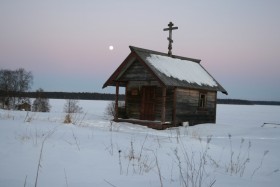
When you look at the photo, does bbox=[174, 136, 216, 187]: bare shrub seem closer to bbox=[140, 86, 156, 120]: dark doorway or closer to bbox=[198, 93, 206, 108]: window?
bbox=[140, 86, 156, 120]: dark doorway

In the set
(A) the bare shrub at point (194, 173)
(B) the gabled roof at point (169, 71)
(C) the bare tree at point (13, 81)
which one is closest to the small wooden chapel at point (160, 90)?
(B) the gabled roof at point (169, 71)

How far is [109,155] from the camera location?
5.02m

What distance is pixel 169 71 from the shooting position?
59.0 ft

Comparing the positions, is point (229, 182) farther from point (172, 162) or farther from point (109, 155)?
point (109, 155)

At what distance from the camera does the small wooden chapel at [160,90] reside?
681 inches

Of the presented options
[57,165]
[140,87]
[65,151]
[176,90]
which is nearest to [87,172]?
[57,165]

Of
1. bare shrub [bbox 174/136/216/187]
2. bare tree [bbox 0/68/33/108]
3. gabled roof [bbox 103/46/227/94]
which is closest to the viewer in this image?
bare shrub [bbox 174/136/216/187]

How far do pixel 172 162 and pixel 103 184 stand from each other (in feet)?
5.96

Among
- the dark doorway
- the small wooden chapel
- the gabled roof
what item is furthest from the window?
the dark doorway

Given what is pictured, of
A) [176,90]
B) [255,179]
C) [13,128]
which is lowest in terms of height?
[255,179]

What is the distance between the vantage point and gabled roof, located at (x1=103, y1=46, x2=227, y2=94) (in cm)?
1698

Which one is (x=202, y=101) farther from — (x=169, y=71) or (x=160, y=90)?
(x=169, y=71)

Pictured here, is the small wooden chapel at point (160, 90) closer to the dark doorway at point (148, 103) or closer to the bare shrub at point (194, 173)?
the dark doorway at point (148, 103)

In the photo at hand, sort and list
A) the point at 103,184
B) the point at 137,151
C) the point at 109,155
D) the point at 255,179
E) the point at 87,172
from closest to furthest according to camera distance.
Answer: the point at 103,184 < the point at 87,172 < the point at 255,179 < the point at 109,155 < the point at 137,151
